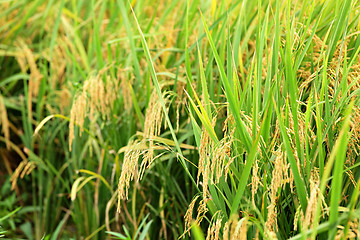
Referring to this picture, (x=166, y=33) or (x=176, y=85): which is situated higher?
(x=166, y=33)

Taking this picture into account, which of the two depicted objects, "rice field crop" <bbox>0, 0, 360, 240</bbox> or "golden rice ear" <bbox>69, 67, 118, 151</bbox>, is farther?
"golden rice ear" <bbox>69, 67, 118, 151</bbox>

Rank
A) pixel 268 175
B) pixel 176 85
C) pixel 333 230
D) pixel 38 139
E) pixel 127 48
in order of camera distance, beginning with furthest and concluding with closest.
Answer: pixel 38 139, pixel 127 48, pixel 176 85, pixel 268 175, pixel 333 230

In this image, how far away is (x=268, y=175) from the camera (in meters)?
1.28

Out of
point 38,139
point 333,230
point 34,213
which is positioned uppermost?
point 333,230

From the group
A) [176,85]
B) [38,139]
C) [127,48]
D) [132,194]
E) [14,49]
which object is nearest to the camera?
[176,85]

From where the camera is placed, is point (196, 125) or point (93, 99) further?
point (93, 99)

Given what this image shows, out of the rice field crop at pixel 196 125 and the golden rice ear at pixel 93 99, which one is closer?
the rice field crop at pixel 196 125

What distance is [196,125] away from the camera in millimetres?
1378

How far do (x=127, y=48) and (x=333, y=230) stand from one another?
4.64 ft

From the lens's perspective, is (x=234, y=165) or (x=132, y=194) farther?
(x=132, y=194)

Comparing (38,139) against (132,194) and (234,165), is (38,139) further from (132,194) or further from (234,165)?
(234,165)

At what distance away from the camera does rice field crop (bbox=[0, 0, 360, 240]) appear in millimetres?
1215

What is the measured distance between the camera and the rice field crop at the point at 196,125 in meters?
1.21

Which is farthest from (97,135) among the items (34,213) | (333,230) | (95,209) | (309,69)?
(333,230)
